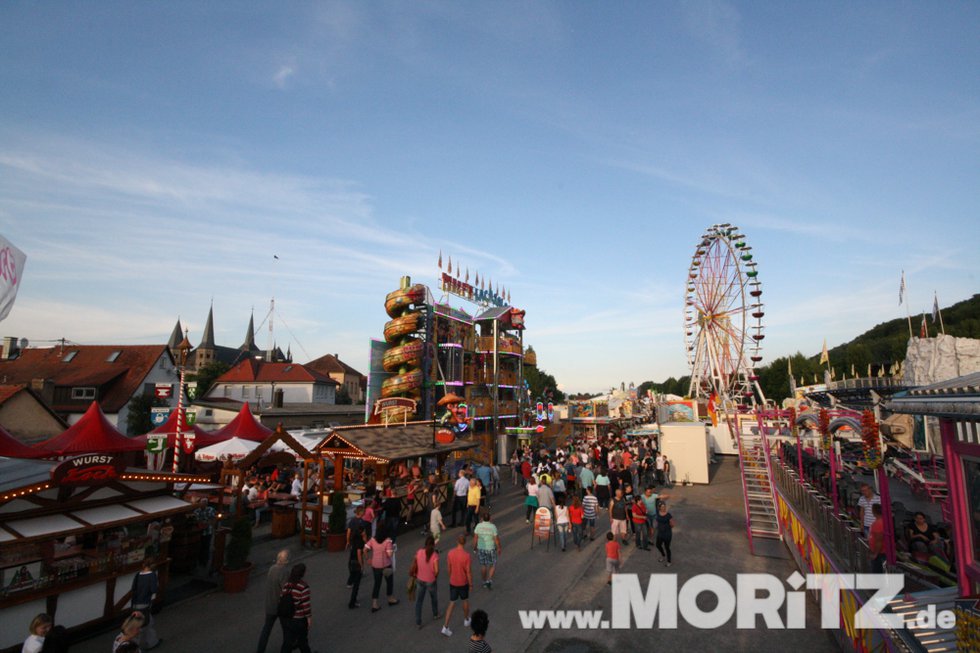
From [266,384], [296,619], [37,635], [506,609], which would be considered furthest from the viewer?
[266,384]

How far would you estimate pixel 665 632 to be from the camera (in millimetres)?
8508

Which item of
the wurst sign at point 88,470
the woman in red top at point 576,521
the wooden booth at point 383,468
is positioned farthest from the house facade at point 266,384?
the wurst sign at point 88,470

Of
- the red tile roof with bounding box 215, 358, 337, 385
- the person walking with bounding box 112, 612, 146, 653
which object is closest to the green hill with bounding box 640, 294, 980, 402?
the red tile roof with bounding box 215, 358, 337, 385

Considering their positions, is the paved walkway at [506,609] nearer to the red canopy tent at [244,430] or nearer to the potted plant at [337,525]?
the potted plant at [337,525]

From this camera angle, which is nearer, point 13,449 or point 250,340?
point 13,449

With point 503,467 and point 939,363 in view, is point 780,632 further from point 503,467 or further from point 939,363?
point 939,363

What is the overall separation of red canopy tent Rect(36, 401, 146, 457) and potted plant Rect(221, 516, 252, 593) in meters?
3.95

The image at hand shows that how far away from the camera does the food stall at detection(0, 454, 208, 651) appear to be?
754cm

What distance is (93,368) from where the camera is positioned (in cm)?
3619

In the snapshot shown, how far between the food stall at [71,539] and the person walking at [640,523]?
10448 mm

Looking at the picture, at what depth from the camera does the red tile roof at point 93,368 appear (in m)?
34.1

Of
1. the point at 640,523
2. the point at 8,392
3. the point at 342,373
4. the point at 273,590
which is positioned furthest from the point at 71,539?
the point at 342,373

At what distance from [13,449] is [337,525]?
23.4 feet

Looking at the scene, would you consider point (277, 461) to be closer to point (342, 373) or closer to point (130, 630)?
point (130, 630)
